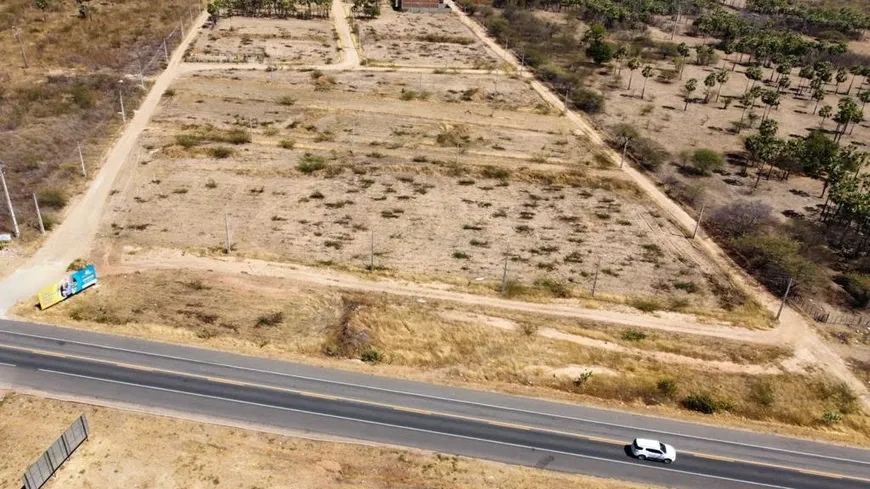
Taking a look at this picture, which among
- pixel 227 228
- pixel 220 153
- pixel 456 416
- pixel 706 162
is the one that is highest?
pixel 706 162

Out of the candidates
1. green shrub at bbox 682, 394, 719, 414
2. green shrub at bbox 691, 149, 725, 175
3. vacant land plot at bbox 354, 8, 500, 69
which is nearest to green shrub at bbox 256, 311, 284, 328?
A: green shrub at bbox 682, 394, 719, 414

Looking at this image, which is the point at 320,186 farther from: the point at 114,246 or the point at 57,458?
the point at 57,458

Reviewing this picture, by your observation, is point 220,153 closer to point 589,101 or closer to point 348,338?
point 348,338

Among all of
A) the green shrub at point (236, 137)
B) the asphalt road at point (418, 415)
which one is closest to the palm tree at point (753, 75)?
the green shrub at point (236, 137)

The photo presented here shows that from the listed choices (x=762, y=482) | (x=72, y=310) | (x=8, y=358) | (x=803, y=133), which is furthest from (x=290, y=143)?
(x=803, y=133)

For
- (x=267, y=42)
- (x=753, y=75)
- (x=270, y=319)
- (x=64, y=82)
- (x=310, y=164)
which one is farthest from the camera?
(x=267, y=42)

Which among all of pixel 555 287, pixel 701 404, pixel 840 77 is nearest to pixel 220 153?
pixel 555 287
